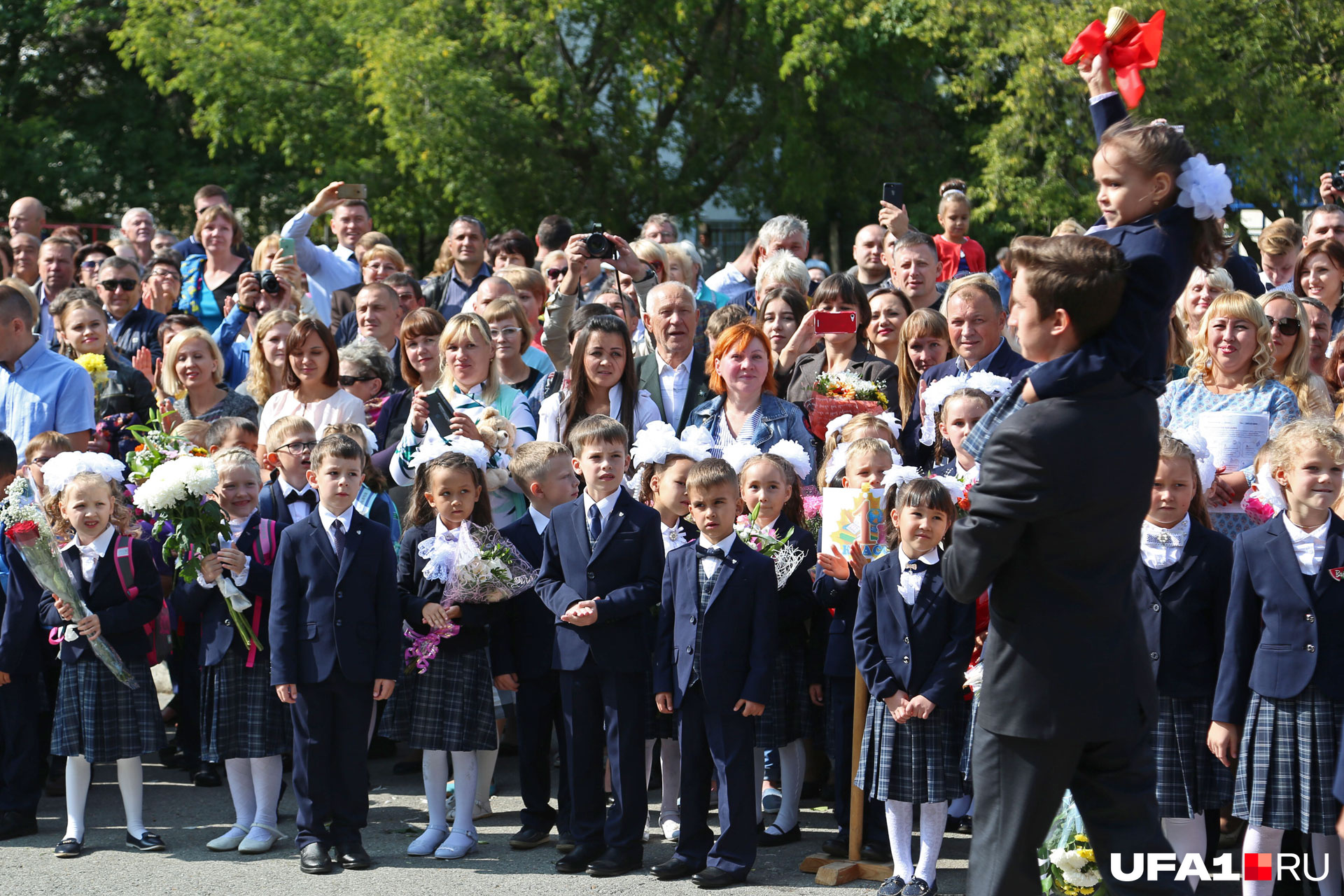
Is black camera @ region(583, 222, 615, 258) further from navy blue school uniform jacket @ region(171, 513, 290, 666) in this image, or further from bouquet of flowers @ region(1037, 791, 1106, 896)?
bouquet of flowers @ region(1037, 791, 1106, 896)

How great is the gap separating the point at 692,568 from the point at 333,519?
1.54 metres

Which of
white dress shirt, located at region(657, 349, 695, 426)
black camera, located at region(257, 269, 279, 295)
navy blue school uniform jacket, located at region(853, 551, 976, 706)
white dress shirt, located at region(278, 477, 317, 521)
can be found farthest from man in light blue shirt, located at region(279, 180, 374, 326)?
navy blue school uniform jacket, located at region(853, 551, 976, 706)

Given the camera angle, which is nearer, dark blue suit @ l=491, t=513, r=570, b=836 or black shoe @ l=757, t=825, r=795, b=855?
black shoe @ l=757, t=825, r=795, b=855

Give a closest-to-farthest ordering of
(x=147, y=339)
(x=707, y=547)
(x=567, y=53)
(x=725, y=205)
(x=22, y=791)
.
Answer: (x=707, y=547) < (x=22, y=791) < (x=147, y=339) < (x=567, y=53) < (x=725, y=205)

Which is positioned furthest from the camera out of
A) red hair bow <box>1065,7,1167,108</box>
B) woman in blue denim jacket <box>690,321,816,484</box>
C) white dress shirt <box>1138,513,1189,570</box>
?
woman in blue denim jacket <box>690,321,816,484</box>

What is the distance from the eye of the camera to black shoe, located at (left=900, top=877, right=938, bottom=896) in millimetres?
5273

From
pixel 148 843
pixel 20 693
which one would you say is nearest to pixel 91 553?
pixel 20 693

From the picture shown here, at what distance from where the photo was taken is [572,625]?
5.91 meters

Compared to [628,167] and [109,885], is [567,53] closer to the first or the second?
[628,167]

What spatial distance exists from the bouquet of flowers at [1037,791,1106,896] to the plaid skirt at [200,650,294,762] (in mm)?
3089

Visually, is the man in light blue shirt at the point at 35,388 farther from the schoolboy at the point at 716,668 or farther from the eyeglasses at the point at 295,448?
the schoolboy at the point at 716,668

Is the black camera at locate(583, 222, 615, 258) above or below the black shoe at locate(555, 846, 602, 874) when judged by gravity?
above

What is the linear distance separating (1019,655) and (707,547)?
2186 mm

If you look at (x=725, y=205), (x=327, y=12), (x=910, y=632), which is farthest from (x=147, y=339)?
(x=725, y=205)
